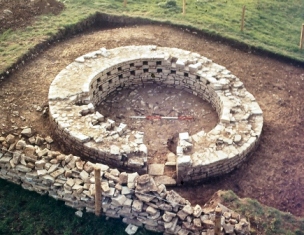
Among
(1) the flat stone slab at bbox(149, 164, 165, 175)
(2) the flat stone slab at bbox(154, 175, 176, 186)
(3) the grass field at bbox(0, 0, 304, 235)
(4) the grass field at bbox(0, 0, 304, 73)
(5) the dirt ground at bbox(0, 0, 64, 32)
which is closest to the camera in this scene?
(3) the grass field at bbox(0, 0, 304, 235)

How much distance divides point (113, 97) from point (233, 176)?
15.8 ft

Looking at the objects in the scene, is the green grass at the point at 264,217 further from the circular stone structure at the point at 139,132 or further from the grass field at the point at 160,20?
the circular stone structure at the point at 139,132

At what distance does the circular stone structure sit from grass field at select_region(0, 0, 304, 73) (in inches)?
116

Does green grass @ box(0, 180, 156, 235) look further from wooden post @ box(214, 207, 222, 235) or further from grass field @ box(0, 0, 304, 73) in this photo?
grass field @ box(0, 0, 304, 73)

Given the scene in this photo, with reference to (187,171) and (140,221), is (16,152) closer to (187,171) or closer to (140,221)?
(140,221)

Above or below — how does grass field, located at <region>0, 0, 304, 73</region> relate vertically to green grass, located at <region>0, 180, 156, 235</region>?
above

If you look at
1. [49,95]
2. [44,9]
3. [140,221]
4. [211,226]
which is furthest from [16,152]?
[44,9]

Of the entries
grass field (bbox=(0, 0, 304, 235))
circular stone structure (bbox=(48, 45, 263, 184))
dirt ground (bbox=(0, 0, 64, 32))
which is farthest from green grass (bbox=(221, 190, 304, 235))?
dirt ground (bbox=(0, 0, 64, 32))

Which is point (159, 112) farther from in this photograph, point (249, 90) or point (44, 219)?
point (44, 219)

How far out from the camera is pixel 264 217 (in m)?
9.87

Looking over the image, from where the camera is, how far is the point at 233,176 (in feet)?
37.2

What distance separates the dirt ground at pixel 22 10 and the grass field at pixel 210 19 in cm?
37

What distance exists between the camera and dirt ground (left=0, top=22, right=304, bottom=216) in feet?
36.3

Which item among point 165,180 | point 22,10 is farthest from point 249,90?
point 22,10
